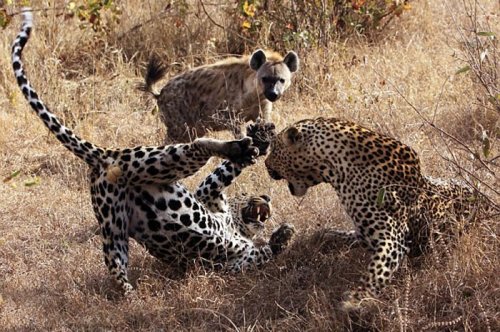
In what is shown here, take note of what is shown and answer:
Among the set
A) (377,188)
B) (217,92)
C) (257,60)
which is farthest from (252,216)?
(257,60)

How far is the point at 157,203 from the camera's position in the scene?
6.10 metres

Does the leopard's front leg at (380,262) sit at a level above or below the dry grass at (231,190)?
above

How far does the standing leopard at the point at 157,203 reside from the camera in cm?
595

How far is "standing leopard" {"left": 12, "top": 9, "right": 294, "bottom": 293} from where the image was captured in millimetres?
5949

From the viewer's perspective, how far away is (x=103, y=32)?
35.8ft

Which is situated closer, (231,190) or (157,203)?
(157,203)

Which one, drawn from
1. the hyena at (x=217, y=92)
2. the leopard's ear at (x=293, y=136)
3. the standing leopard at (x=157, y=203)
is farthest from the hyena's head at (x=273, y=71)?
the leopard's ear at (x=293, y=136)

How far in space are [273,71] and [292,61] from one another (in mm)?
356

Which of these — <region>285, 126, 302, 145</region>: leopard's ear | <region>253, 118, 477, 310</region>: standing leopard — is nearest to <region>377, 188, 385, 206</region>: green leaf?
<region>253, 118, 477, 310</region>: standing leopard

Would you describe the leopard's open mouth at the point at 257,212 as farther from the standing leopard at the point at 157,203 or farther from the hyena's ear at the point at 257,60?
the hyena's ear at the point at 257,60

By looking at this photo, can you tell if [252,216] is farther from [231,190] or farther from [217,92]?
[217,92]

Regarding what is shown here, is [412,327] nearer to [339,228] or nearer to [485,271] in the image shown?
[485,271]

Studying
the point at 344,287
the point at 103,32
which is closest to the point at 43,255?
the point at 344,287

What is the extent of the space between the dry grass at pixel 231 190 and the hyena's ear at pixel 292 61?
30 centimetres
